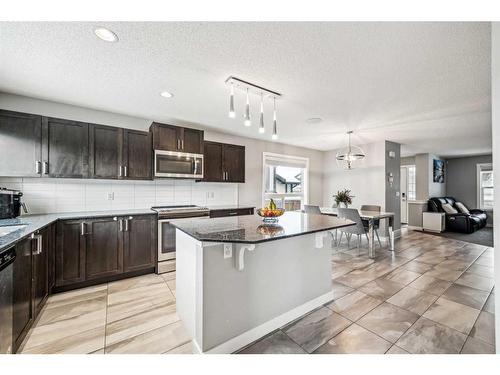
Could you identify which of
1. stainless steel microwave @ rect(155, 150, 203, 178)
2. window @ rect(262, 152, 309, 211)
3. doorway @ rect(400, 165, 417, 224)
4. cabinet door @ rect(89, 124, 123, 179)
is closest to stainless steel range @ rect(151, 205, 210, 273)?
stainless steel microwave @ rect(155, 150, 203, 178)

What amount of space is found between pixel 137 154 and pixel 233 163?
1.68m

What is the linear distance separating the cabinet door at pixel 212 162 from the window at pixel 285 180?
1443 mm

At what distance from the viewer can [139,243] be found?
294cm

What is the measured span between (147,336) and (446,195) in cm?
1001

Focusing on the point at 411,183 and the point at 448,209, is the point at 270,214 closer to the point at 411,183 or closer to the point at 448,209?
the point at 448,209

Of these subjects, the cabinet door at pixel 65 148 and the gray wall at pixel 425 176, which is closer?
the cabinet door at pixel 65 148

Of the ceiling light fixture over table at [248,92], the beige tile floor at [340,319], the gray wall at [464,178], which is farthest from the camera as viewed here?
the gray wall at [464,178]

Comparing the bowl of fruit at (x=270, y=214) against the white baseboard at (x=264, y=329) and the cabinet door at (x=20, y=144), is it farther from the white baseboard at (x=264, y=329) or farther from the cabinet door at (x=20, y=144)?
the cabinet door at (x=20, y=144)

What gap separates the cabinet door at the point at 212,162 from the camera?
3.84m

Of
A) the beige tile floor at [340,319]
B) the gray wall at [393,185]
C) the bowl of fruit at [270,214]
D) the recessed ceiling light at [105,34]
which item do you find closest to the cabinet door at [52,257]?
the beige tile floor at [340,319]

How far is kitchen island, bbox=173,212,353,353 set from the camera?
153 cm

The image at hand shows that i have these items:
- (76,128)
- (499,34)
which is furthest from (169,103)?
(499,34)

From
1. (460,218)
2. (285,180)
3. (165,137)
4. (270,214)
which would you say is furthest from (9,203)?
(460,218)
